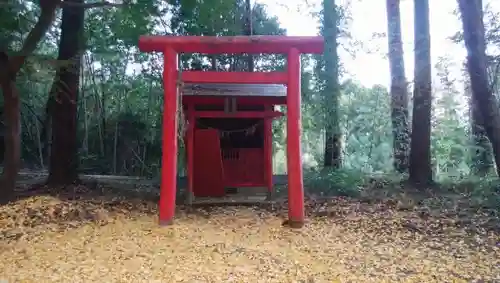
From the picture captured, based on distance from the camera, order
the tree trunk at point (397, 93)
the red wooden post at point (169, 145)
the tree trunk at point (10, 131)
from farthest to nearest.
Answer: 1. the tree trunk at point (397, 93)
2. the tree trunk at point (10, 131)
3. the red wooden post at point (169, 145)

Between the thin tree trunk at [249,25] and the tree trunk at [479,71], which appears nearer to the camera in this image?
the tree trunk at [479,71]

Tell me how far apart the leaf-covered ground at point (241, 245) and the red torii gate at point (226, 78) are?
452 millimetres

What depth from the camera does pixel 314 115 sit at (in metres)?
10.9

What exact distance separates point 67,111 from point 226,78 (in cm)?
407

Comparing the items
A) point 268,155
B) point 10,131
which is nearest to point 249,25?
point 268,155

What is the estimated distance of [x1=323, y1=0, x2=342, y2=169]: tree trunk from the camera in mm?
10156

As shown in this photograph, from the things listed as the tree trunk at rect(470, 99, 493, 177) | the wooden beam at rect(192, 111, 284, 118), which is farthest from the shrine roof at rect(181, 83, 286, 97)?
the tree trunk at rect(470, 99, 493, 177)

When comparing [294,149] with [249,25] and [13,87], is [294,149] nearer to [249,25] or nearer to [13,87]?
[13,87]

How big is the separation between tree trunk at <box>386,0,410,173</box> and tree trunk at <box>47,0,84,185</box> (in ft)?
22.0

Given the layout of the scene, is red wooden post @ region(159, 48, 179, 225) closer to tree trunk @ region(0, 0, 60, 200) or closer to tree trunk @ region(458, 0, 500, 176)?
tree trunk @ region(0, 0, 60, 200)

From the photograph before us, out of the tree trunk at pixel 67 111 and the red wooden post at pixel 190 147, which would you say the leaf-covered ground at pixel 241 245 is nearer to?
the red wooden post at pixel 190 147

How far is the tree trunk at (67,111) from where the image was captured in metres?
7.41

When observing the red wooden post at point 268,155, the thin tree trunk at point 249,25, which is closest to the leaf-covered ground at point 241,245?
the red wooden post at point 268,155

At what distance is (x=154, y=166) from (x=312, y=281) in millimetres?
9781
